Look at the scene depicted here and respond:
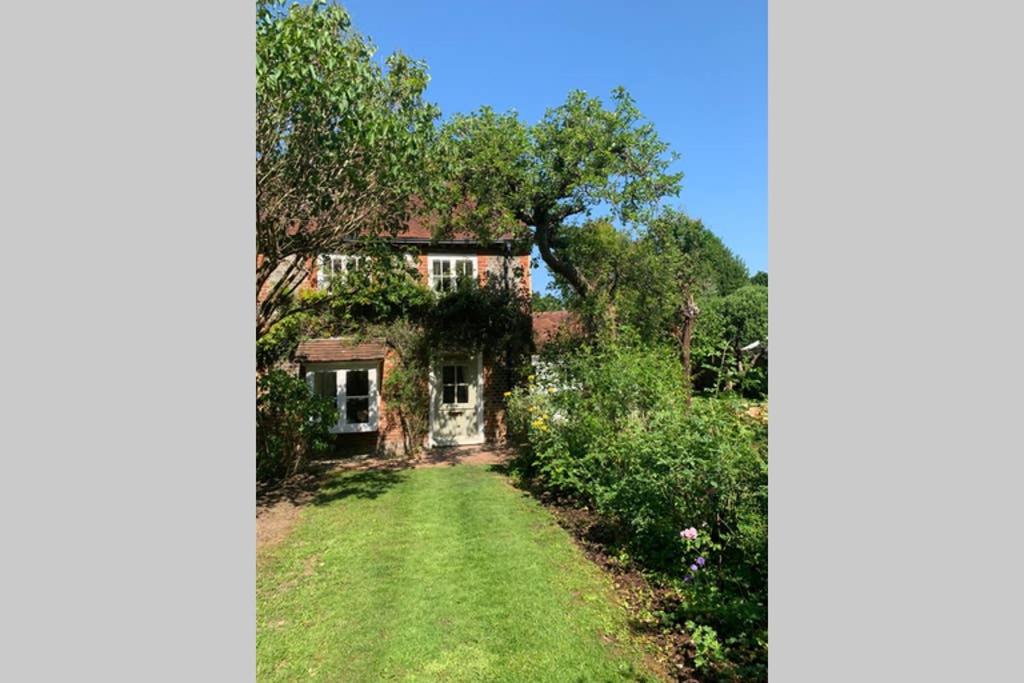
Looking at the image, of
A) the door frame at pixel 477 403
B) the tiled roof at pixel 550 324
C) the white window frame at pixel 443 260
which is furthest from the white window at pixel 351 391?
the tiled roof at pixel 550 324

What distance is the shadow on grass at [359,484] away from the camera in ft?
33.5

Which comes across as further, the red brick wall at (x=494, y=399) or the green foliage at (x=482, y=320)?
the red brick wall at (x=494, y=399)

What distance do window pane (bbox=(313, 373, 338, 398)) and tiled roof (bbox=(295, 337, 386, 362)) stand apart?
0.76m

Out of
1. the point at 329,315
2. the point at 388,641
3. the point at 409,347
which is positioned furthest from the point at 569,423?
the point at 329,315

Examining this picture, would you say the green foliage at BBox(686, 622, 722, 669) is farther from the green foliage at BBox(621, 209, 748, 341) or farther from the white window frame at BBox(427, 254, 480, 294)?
the white window frame at BBox(427, 254, 480, 294)

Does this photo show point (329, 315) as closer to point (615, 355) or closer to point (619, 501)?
point (615, 355)

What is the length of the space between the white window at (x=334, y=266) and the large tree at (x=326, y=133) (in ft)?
7.71

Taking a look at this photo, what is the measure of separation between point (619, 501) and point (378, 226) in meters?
6.20

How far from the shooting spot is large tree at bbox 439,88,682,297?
11.8m

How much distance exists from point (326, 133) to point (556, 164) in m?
6.55

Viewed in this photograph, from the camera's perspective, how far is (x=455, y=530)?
25.9ft

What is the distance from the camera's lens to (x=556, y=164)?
1213 cm

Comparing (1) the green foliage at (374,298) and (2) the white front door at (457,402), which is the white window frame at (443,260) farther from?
(2) the white front door at (457,402)

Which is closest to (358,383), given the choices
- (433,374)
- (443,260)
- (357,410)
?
(357,410)
